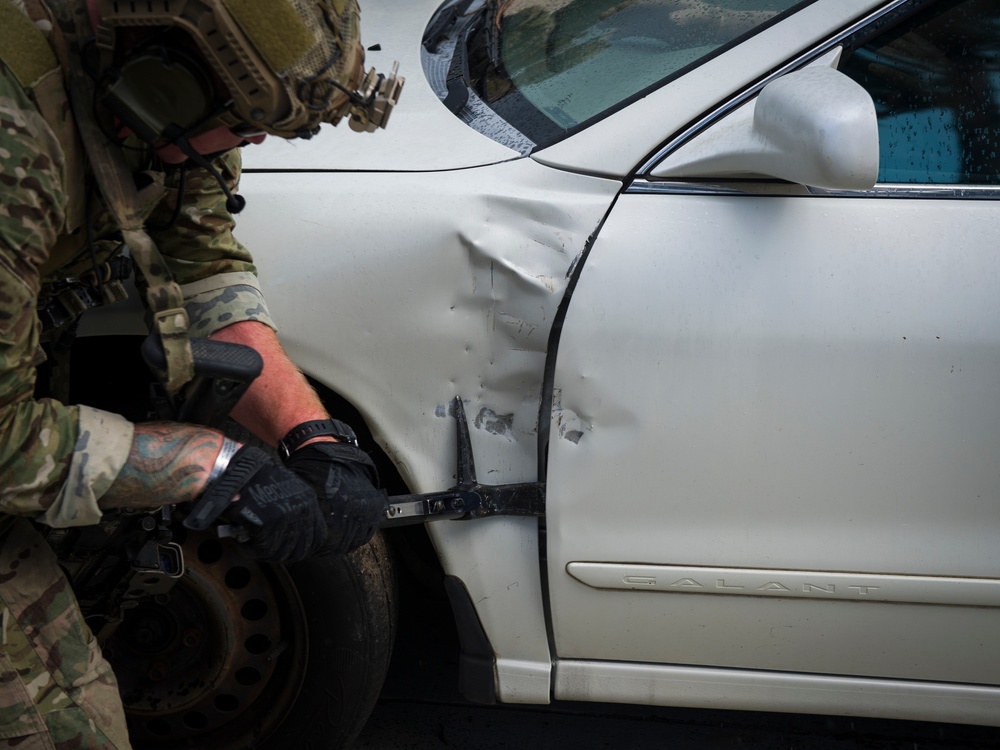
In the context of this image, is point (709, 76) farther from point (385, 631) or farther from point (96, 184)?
point (385, 631)

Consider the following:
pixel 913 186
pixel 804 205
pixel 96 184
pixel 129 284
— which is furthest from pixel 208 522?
pixel 913 186

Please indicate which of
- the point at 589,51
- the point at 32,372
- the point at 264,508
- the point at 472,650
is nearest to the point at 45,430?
the point at 32,372

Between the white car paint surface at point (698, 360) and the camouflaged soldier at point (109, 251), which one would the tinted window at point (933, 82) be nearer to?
the white car paint surface at point (698, 360)

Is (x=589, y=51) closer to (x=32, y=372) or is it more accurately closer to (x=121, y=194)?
(x=121, y=194)

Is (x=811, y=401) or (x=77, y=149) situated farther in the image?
(x=811, y=401)

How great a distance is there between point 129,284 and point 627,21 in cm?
107

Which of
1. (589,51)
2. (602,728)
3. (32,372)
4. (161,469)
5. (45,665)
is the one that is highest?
(589,51)

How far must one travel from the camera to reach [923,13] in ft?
6.02

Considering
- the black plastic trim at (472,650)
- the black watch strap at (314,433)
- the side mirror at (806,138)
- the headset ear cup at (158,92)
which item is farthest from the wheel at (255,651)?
the side mirror at (806,138)

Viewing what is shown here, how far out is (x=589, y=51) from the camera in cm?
204

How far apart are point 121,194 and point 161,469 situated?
0.38 meters

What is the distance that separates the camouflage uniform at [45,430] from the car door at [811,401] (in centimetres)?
65

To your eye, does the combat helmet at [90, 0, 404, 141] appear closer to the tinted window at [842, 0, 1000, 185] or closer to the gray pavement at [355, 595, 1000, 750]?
the tinted window at [842, 0, 1000, 185]

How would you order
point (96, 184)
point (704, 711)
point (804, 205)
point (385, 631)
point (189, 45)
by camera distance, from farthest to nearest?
point (704, 711), point (385, 631), point (804, 205), point (96, 184), point (189, 45)
